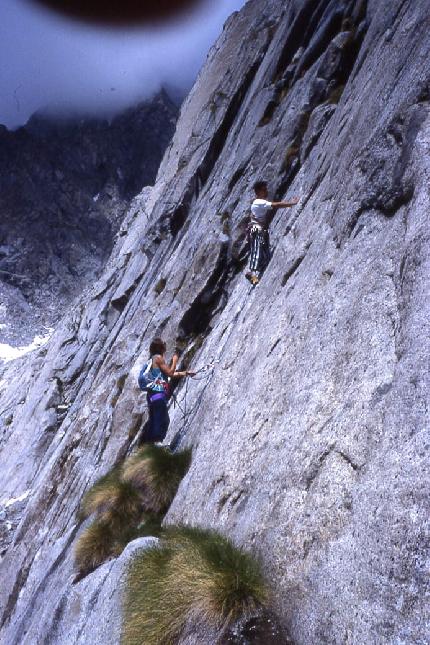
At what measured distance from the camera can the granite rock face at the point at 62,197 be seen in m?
120

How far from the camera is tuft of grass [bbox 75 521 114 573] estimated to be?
28.7 ft

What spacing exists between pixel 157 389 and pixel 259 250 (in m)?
4.32

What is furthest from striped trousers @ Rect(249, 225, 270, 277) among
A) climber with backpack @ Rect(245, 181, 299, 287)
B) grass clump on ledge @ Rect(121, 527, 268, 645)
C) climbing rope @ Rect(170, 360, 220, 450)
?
grass clump on ledge @ Rect(121, 527, 268, 645)

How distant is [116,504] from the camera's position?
9.34 meters

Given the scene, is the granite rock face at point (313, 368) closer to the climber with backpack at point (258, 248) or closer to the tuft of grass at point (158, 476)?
the climber with backpack at point (258, 248)

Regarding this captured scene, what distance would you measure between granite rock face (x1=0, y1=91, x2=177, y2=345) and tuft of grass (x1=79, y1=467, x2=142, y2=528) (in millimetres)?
102431

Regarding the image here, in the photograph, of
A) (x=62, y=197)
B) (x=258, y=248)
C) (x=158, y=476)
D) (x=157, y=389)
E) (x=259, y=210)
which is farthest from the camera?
(x=62, y=197)

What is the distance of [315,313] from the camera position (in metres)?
7.00

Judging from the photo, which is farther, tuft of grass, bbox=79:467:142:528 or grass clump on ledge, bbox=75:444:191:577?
tuft of grass, bbox=79:467:142:528

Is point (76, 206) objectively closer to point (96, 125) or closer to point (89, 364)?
point (96, 125)

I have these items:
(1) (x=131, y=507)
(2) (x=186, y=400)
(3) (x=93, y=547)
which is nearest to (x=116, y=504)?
(1) (x=131, y=507)

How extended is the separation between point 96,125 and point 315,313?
165528mm

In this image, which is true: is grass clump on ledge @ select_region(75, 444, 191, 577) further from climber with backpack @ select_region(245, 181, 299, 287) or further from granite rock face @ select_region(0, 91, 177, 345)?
granite rock face @ select_region(0, 91, 177, 345)

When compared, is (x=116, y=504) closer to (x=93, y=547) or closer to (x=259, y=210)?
(x=93, y=547)
